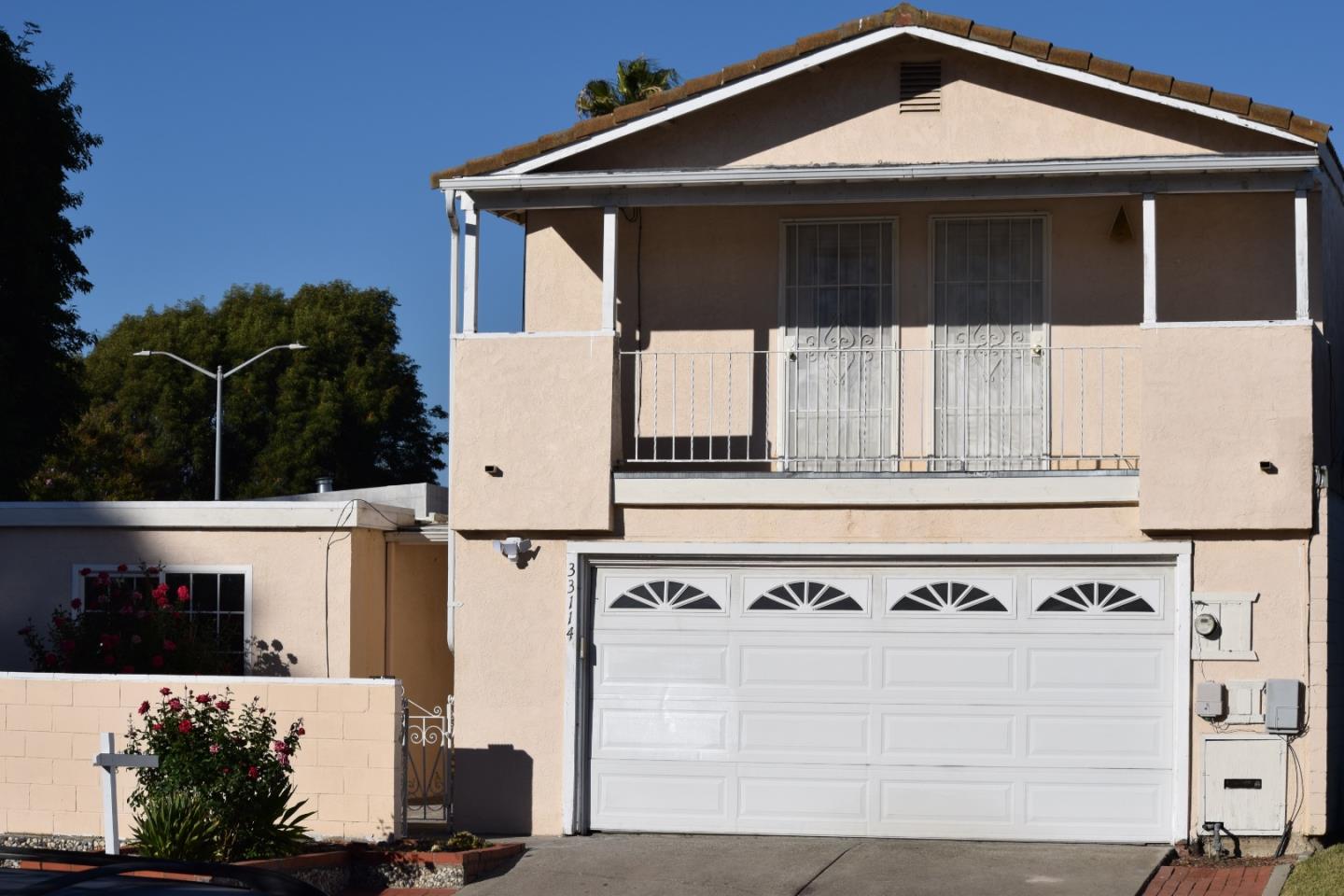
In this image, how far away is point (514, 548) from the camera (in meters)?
13.1

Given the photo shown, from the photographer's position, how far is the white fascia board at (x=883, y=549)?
493 inches

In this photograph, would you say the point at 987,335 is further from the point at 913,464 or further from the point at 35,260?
the point at 35,260

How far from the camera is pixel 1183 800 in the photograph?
1236 centimetres

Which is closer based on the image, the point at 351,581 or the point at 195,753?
the point at 195,753

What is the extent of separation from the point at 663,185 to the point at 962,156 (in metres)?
2.25

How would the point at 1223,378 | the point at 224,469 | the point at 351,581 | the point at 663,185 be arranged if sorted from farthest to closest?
1. the point at 224,469
2. the point at 351,581
3. the point at 663,185
4. the point at 1223,378

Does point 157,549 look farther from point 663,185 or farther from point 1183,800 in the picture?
point 1183,800

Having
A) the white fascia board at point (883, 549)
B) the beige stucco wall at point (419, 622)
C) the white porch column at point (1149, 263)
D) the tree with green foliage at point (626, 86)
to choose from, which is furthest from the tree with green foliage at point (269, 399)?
the white porch column at point (1149, 263)

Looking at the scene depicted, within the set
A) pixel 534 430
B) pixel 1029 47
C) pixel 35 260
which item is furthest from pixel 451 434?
pixel 35 260

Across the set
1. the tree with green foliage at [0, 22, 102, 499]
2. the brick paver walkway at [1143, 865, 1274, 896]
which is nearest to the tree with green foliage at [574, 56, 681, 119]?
the tree with green foliage at [0, 22, 102, 499]

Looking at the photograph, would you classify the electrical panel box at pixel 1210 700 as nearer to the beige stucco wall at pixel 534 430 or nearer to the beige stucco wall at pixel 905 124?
the beige stucco wall at pixel 905 124

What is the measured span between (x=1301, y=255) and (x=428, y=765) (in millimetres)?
7630

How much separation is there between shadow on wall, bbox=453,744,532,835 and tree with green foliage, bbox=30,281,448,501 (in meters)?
32.5

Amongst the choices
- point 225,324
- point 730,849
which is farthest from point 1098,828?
point 225,324
